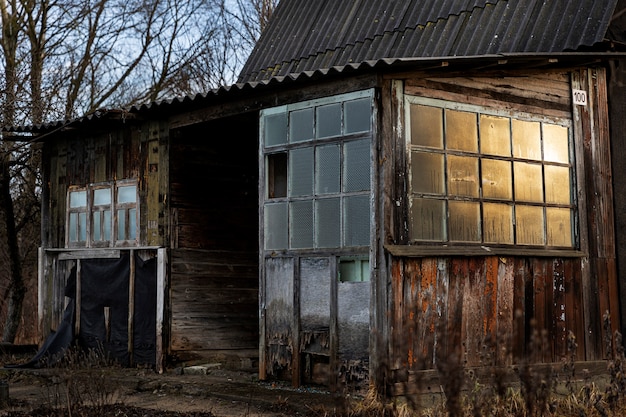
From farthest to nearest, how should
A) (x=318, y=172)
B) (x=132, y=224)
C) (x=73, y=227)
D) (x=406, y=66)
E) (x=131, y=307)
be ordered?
1. (x=73, y=227)
2. (x=132, y=224)
3. (x=131, y=307)
4. (x=318, y=172)
5. (x=406, y=66)

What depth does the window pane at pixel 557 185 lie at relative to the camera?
10164mm

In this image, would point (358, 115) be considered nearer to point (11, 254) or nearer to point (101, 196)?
point (101, 196)

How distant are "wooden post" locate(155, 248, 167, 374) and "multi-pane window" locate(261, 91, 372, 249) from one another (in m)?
2.43

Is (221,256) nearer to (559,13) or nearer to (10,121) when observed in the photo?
(10,121)

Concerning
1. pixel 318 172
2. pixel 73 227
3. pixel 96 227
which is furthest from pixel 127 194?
pixel 318 172

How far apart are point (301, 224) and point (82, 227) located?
197 inches

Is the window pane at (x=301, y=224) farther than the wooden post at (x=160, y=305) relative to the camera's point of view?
No

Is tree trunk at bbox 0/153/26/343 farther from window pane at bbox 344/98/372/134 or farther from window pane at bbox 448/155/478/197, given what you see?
window pane at bbox 448/155/478/197

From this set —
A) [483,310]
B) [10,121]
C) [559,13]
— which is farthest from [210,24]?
[483,310]

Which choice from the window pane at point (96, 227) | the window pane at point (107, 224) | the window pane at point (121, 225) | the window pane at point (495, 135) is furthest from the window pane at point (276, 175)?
the window pane at point (96, 227)

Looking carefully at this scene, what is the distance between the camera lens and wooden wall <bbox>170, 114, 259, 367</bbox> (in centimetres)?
1240

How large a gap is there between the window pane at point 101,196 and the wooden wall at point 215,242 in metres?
1.39

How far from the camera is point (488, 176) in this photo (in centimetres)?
964

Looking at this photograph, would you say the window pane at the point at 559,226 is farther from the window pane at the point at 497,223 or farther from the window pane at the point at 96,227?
the window pane at the point at 96,227
